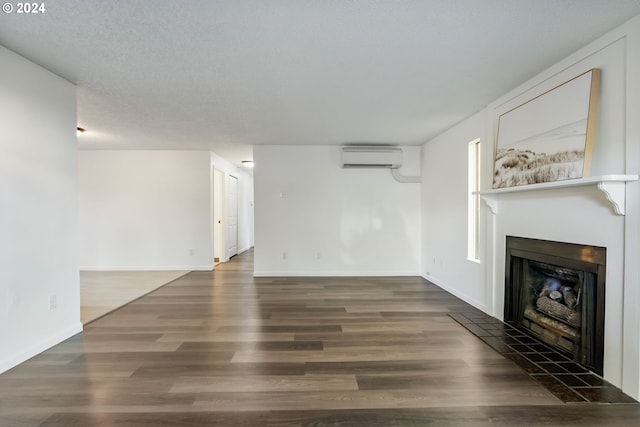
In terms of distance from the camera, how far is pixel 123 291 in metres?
4.45

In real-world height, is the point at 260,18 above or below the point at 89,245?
above

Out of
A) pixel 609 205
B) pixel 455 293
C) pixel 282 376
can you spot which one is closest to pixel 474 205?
pixel 455 293

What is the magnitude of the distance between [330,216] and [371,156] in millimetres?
1322

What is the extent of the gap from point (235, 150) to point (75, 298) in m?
3.78

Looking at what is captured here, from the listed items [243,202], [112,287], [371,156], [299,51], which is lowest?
[112,287]

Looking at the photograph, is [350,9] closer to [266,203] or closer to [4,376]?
[4,376]

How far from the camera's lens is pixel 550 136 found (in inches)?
97.5

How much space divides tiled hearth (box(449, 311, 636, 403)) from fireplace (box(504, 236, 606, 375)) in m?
0.09

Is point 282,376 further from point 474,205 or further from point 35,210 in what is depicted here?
point 474,205

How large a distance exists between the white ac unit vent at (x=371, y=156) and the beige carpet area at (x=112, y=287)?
3.79 m

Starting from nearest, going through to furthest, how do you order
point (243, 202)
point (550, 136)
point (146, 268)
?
point (550, 136)
point (146, 268)
point (243, 202)

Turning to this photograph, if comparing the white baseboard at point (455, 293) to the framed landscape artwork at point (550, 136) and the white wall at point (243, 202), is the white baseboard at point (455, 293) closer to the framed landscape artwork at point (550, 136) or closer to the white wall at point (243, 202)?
the framed landscape artwork at point (550, 136)

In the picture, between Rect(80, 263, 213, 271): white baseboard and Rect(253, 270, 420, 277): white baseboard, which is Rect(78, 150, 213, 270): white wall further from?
Rect(253, 270, 420, 277): white baseboard

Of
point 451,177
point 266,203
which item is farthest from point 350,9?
point 266,203
